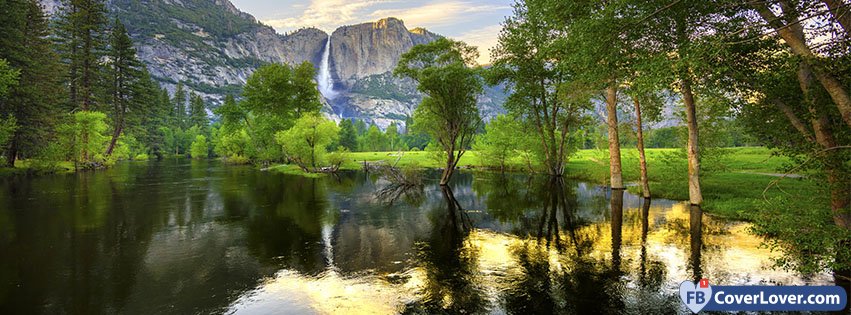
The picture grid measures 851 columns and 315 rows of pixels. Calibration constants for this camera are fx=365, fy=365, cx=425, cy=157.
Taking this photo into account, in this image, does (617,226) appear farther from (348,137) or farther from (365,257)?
(348,137)

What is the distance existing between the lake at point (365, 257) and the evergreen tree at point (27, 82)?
2803cm

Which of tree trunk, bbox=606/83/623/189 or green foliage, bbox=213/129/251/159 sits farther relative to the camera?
green foliage, bbox=213/129/251/159

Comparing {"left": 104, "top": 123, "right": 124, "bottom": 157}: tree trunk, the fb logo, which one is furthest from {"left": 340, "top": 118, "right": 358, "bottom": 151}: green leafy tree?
the fb logo

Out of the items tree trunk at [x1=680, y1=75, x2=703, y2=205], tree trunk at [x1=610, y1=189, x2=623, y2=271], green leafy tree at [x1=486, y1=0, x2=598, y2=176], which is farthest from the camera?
green leafy tree at [x1=486, y1=0, x2=598, y2=176]

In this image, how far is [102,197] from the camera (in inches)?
1092

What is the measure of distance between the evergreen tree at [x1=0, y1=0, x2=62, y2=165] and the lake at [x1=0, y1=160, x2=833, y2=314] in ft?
92.0

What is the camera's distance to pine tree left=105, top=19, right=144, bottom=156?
63750mm

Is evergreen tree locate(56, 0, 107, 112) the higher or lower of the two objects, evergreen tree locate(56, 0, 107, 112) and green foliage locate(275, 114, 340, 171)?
the higher

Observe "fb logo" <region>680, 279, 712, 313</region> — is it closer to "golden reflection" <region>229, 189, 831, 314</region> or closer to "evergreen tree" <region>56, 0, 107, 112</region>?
"golden reflection" <region>229, 189, 831, 314</region>

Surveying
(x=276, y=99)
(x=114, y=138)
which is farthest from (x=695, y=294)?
(x=114, y=138)

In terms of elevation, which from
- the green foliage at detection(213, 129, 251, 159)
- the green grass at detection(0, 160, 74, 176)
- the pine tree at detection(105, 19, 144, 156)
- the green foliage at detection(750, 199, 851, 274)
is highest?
the pine tree at detection(105, 19, 144, 156)

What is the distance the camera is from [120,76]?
65500mm

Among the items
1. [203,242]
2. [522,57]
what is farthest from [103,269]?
[522,57]

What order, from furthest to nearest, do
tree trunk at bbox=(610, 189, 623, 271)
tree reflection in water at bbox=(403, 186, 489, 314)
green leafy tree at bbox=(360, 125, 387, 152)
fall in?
1. green leafy tree at bbox=(360, 125, 387, 152)
2. tree trunk at bbox=(610, 189, 623, 271)
3. tree reflection in water at bbox=(403, 186, 489, 314)
